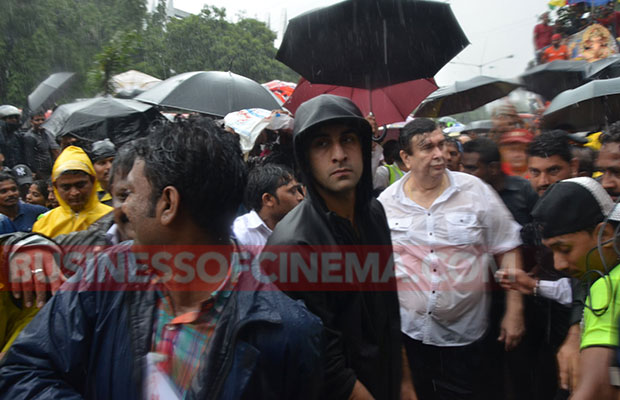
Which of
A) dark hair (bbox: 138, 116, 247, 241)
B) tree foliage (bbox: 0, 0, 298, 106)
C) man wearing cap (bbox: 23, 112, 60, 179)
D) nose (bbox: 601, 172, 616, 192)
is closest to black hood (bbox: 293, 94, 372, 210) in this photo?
dark hair (bbox: 138, 116, 247, 241)

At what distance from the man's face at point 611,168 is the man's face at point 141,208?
2.79m

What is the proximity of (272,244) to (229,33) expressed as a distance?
29968mm

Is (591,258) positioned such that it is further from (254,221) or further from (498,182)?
(254,221)

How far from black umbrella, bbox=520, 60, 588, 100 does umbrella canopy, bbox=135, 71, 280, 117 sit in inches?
120

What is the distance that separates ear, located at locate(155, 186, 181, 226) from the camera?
147 centimetres

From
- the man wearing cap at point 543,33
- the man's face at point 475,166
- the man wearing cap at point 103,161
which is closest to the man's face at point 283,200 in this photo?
the man wearing cap at point 103,161

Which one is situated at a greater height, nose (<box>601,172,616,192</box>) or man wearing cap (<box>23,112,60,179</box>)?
man wearing cap (<box>23,112,60,179</box>)

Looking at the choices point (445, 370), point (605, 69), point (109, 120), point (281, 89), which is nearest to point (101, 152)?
point (109, 120)

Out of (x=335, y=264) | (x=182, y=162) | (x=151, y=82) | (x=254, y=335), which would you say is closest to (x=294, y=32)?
(x=335, y=264)

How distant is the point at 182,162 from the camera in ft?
4.81

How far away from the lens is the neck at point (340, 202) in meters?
2.42

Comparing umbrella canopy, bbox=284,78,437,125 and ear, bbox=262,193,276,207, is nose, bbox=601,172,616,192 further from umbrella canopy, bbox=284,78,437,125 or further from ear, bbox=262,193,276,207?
umbrella canopy, bbox=284,78,437,125

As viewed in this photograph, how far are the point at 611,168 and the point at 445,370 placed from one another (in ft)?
5.46

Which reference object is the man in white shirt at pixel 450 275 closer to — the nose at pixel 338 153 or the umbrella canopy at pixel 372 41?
the nose at pixel 338 153
